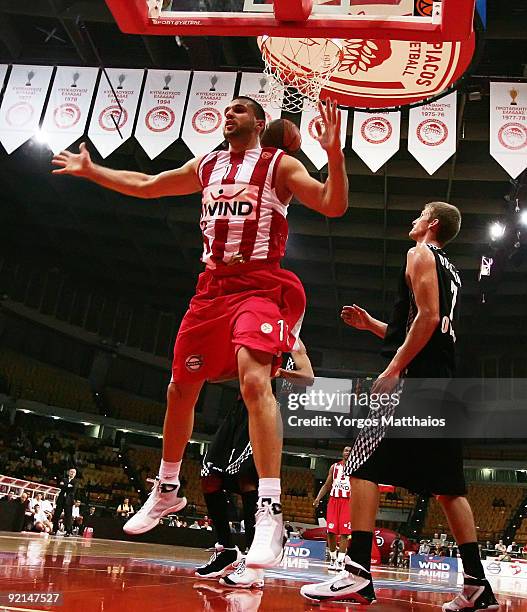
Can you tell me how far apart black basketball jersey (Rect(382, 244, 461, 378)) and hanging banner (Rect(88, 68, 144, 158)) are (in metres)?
6.67

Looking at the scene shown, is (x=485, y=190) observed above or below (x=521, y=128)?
above

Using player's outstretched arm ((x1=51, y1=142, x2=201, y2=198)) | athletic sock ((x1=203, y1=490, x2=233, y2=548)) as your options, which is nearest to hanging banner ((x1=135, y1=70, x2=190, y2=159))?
player's outstretched arm ((x1=51, y1=142, x2=201, y2=198))

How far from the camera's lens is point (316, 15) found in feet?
12.3

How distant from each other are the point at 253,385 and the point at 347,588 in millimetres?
1019

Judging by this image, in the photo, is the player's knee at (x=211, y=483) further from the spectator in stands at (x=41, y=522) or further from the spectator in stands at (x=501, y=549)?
the spectator in stands at (x=501, y=549)

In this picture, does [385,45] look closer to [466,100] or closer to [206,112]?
[206,112]

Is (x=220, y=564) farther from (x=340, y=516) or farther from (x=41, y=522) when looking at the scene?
(x=41, y=522)

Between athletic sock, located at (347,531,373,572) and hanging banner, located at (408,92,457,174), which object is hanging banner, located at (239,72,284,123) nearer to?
hanging banner, located at (408,92,457,174)

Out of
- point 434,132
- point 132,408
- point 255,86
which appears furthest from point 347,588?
point 132,408

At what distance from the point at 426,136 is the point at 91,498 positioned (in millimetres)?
16772

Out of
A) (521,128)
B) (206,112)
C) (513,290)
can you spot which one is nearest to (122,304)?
(513,290)

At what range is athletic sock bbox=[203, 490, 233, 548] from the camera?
395 cm

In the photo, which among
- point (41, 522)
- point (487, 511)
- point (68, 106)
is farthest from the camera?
point (487, 511)

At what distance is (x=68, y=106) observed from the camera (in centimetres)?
923
